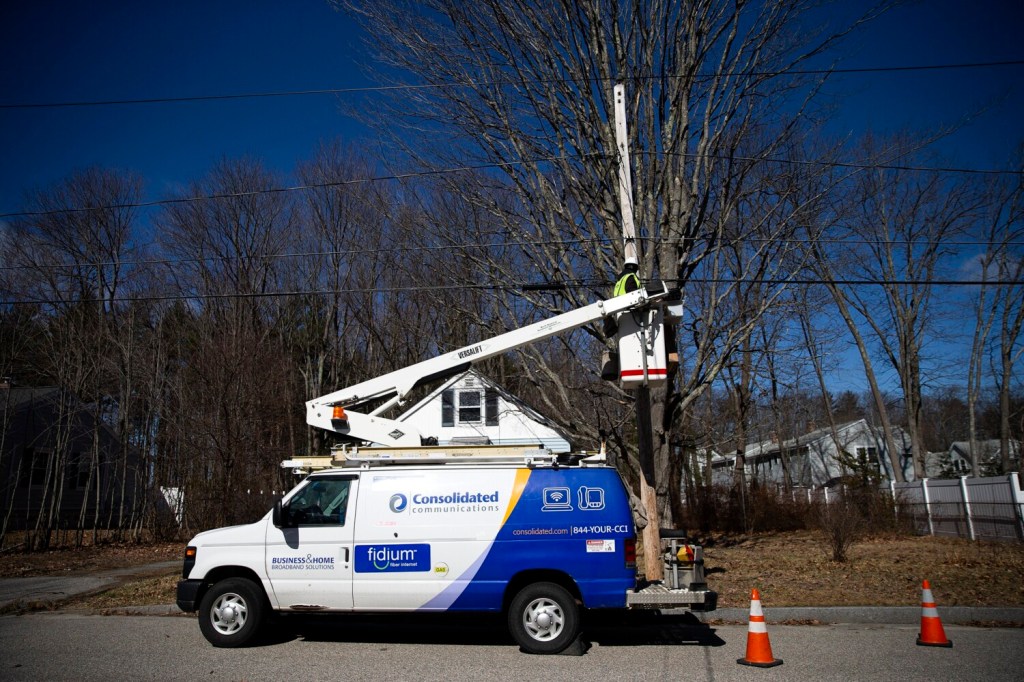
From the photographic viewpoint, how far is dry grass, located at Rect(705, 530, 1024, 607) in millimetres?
10373

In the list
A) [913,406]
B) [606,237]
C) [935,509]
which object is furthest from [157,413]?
[913,406]

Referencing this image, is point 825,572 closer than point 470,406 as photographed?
Yes

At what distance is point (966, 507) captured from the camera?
17766mm

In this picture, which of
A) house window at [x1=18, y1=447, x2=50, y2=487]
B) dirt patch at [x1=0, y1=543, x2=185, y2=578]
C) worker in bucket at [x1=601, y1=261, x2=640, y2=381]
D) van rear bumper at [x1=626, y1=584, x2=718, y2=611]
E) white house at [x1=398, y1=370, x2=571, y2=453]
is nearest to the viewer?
van rear bumper at [x1=626, y1=584, x2=718, y2=611]

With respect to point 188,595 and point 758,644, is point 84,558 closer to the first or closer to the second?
point 188,595

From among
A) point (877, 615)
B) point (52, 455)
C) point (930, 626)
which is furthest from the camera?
point (52, 455)

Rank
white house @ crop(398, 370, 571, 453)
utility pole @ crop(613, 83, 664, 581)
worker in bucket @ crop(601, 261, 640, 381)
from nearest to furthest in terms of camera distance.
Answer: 1. worker in bucket @ crop(601, 261, 640, 381)
2. utility pole @ crop(613, 83, 664, 581)
3. white house @ crop(398, 370, 571, 453)

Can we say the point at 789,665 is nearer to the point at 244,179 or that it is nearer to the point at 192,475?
the point at 192,475

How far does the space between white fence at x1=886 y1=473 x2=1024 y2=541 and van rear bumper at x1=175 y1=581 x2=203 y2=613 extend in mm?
16294

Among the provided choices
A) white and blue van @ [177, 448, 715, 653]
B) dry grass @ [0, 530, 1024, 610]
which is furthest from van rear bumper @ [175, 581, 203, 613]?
dry grass @ [0, 530, 1024, 610]

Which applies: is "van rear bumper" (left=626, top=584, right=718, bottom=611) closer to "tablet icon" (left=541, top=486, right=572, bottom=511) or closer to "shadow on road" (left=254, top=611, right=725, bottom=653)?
"shadow on road" (left=254, top=611, right=725, bottom=653)

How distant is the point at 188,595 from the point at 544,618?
4.10 meters

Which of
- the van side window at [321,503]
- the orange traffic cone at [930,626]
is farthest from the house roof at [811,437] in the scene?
the van side window at [321,503]

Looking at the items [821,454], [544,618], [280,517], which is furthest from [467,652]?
[821,454]
